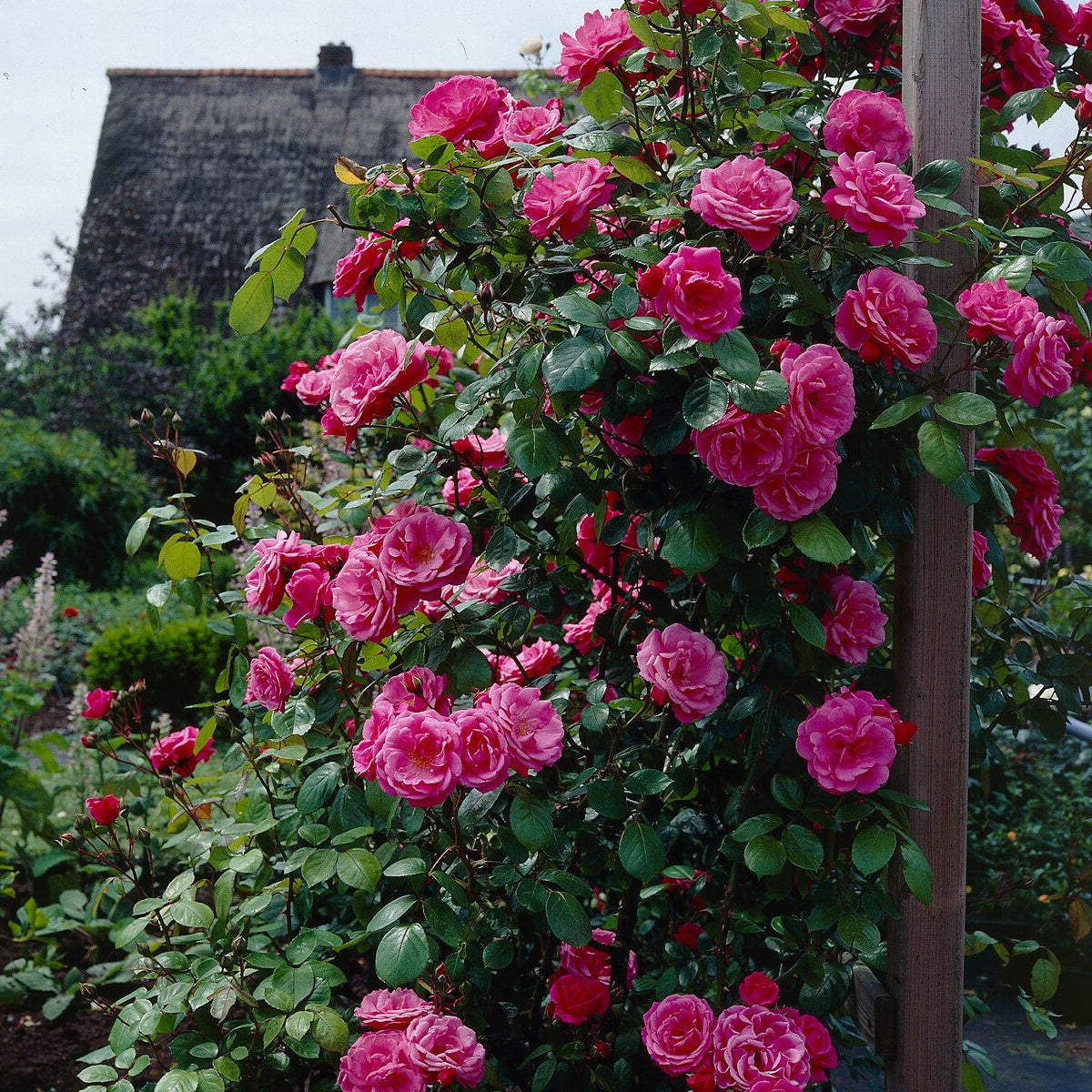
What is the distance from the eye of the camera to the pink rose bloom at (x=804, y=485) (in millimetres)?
1133

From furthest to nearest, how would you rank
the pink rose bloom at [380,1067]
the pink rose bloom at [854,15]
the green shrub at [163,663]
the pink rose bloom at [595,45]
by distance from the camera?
the green shrub at [163,663] < the pink rose bloom at [854,15] < the pink rose bloom at [595,45] < the pink rose bloom at [380,1067]

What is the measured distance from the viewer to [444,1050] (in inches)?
47.6

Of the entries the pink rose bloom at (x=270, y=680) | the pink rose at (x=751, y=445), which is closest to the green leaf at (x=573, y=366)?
the pink rose at (x=751, y=445)

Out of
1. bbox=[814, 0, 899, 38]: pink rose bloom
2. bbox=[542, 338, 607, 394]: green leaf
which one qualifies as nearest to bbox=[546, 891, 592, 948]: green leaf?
bbox=[542, 338, 607, 394]: green leaf

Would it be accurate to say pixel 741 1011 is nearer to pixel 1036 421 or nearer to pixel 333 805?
pixel 333 805

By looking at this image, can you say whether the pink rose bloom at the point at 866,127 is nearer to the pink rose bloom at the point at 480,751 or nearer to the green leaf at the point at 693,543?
the green leaf at the point at 693,543

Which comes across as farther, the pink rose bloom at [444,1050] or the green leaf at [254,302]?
the green leaf at [254,302]

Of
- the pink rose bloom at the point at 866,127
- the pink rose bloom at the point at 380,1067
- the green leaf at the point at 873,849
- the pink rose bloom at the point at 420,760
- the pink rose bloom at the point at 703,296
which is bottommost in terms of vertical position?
the pink rose bloom at the point at 380,1067

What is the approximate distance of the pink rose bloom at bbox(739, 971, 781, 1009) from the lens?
49.3 inches

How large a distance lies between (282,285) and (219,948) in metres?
1.01

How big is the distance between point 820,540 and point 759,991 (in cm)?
60

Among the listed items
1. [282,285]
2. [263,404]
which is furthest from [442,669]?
[263,404]

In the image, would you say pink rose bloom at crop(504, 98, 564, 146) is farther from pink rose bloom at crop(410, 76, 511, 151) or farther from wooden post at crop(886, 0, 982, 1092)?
wooden post at crop(886, 0, 982, 1092)

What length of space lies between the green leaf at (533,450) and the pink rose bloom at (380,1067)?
731mm
